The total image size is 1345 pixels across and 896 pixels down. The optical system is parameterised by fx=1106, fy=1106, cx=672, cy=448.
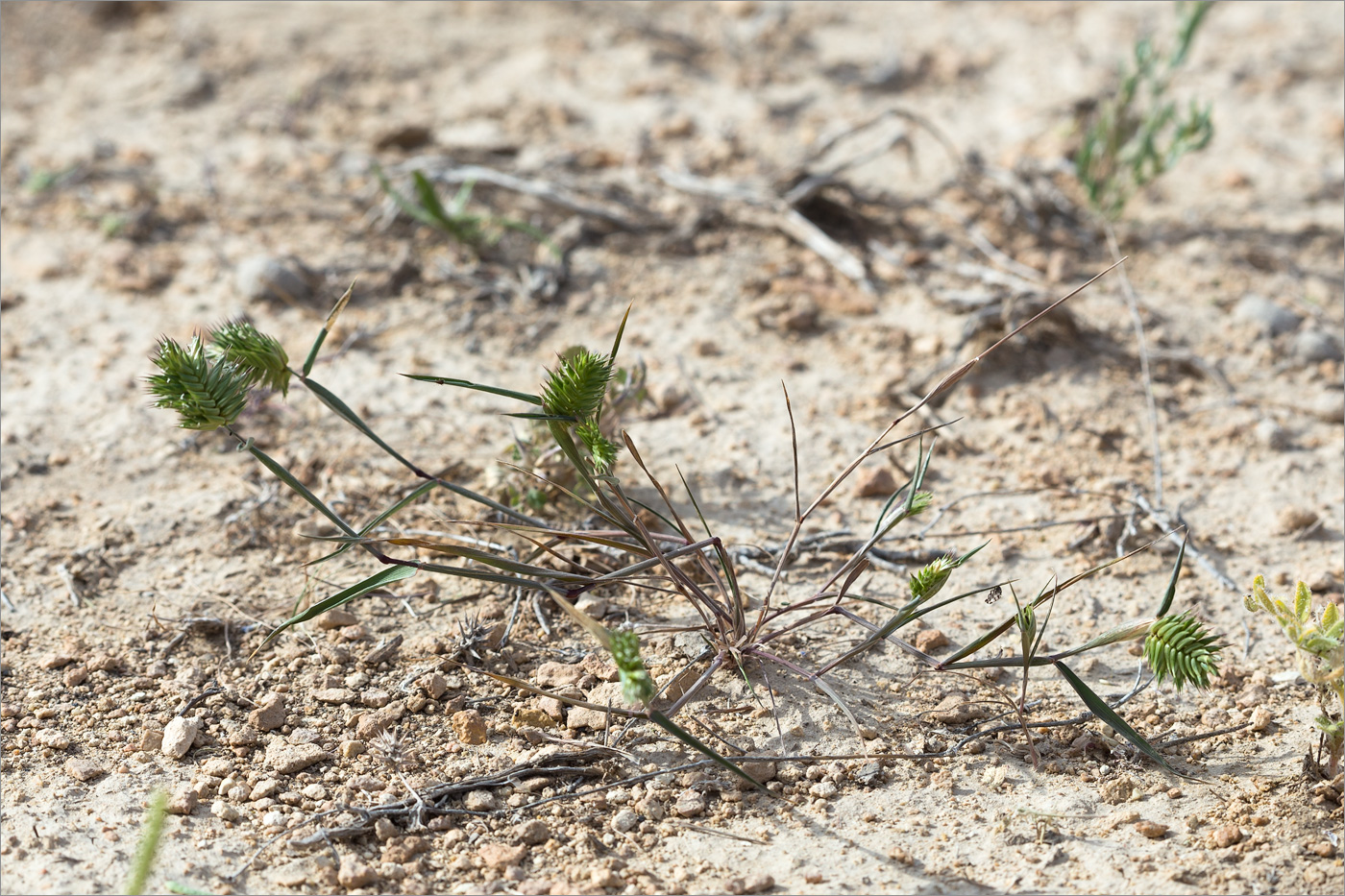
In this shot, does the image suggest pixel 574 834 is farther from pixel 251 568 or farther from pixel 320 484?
pixel 320 484

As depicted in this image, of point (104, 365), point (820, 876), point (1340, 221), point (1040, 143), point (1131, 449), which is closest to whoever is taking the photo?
point (820, 876)

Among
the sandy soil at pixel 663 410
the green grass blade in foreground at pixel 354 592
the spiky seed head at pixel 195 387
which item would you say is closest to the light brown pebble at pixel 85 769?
the sandy soil at pixel 663 410

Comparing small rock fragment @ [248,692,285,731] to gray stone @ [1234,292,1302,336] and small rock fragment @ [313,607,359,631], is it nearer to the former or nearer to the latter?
small rock fragment @ [313,607,359,631]

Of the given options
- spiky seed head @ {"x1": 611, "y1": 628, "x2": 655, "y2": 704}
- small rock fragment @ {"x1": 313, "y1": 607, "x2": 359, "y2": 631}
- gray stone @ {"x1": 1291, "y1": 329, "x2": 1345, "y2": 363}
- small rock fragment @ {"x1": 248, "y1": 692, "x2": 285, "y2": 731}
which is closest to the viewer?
spiky seed head @ {"x1": 611, "y1": 628, "x2": 655, "y2": 704}

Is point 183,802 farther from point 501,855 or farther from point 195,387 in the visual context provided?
point 195,387

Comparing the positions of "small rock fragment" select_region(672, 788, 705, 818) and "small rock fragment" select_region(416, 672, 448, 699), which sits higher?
"small rock fragment" select_region(416, 672, 448, 699)

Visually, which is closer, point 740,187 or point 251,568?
point 251,568

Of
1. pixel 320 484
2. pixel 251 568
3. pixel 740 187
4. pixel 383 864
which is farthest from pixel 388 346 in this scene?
pixel 383 864

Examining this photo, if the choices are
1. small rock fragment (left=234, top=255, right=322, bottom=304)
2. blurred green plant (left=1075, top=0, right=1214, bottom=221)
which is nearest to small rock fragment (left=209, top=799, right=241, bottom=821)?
small rock fragment (left=234, top=255, right=322, bottom=304)
